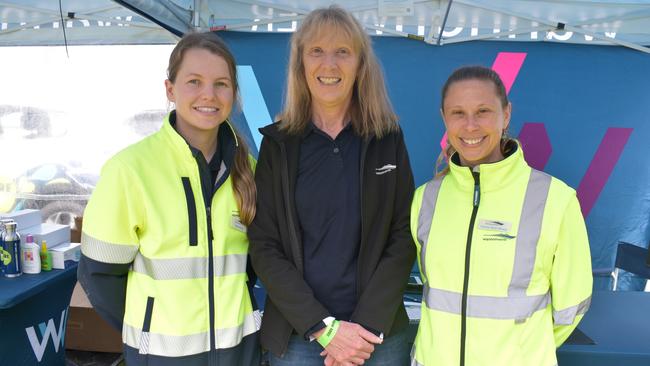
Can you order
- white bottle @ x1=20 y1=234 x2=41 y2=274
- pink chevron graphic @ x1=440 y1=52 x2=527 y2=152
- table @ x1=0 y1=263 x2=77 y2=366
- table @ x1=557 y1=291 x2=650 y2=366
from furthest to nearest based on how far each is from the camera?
pink chevron graphic @ x1=440 y1=52 x2=527 y2=152, white bottle @ x1=20 y1=234 x2=41 y2=274, table @ x1=0 y1=263 x2=77 y2=366, table @ x1=557 y1=291 x2=650 y2=366

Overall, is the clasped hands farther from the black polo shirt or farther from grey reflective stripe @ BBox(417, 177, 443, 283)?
grey reflective stripe @ BBox(417, 177, 443, 283)

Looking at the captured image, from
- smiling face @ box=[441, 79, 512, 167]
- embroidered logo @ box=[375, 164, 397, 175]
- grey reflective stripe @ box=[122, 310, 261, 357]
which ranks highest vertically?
smiling face @ box=[441, 79, 512, 167]

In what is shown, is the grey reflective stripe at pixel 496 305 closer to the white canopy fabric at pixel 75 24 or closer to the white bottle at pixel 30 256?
the white bottle at pixel 30 256

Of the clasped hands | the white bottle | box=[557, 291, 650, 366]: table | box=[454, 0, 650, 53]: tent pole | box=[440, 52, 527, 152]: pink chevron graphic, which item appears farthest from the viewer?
box=[440, 52, 527, 152]: pink chevron graphic

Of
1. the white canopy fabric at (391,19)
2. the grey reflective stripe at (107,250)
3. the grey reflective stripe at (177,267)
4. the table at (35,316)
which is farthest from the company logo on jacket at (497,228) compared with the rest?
the white canopy fabric at (391,19)

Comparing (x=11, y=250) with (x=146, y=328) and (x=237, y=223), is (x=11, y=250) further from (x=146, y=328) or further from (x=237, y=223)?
(x=237, y=223)

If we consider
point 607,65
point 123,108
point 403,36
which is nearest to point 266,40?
point 403,36

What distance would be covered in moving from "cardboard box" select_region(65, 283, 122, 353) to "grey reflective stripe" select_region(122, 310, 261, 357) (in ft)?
6.34

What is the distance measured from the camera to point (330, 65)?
1.35 metres

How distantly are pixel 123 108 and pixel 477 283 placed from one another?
11.8ft

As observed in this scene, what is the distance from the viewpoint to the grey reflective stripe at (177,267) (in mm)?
1251

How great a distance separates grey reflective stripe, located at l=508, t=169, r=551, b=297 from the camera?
1174 mm

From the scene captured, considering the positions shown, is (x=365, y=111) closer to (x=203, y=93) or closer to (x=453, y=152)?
(x=453, y=152)

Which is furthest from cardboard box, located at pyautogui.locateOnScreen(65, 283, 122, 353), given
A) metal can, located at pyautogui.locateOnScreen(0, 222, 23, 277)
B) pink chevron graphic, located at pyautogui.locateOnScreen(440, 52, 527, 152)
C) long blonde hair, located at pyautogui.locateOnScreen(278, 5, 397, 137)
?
pink chevron graphic, located at pyautogui.locateOnScreen(440, 52, 527, 152)
